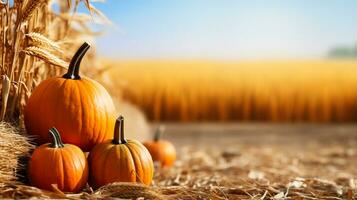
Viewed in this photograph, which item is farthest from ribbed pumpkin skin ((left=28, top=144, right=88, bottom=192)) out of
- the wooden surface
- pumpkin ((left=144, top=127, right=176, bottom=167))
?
the wooden surface

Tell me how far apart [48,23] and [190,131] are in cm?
598

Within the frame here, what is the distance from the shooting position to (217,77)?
12.6m

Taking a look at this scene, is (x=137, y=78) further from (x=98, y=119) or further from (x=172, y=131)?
(x=98, y=119)

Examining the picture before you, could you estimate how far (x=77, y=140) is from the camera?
314cm

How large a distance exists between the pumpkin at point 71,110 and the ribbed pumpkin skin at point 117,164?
0.12 metres

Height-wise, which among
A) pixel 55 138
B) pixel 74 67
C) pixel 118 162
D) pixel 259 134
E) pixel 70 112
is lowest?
pixel 259 134

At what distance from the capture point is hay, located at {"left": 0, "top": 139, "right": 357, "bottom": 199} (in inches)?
110

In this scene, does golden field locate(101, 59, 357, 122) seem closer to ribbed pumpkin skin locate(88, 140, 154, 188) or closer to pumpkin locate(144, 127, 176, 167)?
pumpkin locate(144, 127, 176, 167)

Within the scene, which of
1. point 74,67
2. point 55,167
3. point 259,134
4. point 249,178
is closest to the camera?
point 55,167

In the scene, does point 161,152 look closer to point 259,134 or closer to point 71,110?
point 71,110

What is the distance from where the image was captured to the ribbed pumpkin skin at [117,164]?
3.01 meters

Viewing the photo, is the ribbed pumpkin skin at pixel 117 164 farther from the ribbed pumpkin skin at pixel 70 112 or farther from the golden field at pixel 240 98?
Result: the golden field at pixel 240 98

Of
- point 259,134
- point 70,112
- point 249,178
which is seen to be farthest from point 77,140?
point 259,134

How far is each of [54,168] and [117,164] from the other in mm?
291
